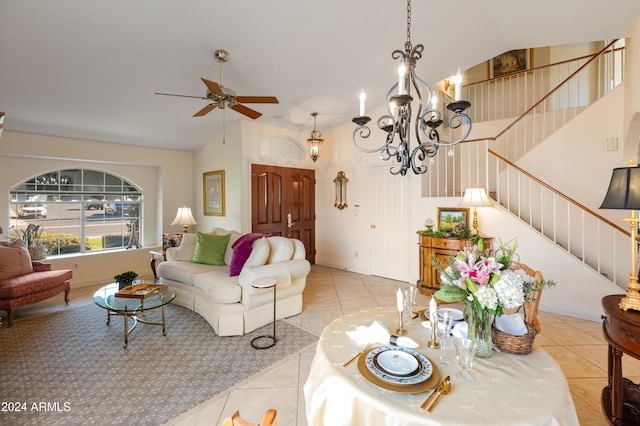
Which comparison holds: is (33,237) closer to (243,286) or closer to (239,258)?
(239,258)

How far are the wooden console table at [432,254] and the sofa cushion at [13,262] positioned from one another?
537 cm

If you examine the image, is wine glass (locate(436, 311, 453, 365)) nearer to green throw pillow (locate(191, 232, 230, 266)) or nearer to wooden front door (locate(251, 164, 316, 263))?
green throw pillow (locate(191, 232, 230, 266))

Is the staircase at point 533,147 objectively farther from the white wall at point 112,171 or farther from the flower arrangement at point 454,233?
the white wall at point 112,171

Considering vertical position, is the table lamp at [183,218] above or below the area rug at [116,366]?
above

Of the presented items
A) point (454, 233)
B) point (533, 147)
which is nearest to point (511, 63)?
point (533, 147)

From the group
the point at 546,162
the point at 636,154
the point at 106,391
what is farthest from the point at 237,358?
the point at 636,154

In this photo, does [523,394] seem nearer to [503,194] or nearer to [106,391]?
[106,391]

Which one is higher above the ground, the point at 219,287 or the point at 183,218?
the point at 183,218

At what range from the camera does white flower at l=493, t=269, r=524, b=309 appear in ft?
3.97

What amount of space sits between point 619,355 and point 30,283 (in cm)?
545

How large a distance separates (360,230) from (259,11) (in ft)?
13.1

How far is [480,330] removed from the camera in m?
1.36

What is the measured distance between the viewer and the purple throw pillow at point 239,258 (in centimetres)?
345

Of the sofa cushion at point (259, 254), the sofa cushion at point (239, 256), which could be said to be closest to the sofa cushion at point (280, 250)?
the sofa cushion at point (259, 254)
